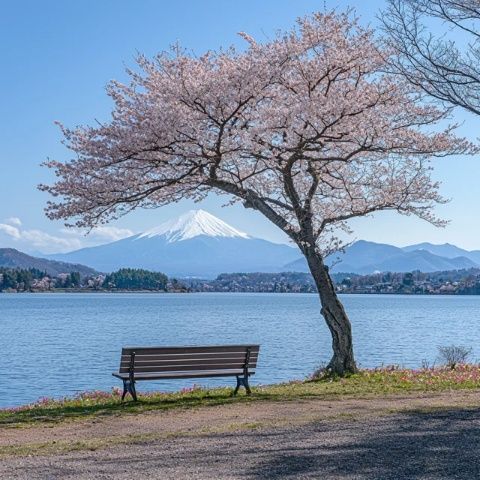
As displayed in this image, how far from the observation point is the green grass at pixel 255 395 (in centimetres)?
1244

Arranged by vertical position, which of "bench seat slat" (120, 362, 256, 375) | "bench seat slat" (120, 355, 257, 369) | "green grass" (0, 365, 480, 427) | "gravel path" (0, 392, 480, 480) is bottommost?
"green grass" (0, 365, 480, 427)

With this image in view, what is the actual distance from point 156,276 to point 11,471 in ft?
575

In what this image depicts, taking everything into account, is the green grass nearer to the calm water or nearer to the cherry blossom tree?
the cherry blossom tree

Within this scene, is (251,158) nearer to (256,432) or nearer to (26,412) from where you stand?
(26,412)

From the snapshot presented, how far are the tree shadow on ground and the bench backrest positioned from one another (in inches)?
146

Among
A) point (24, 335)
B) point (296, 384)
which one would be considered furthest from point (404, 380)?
point (24, 335)

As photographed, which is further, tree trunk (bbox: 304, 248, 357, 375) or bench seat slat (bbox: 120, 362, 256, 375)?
tree trunk (bbox: 304, 248, 357, 375)

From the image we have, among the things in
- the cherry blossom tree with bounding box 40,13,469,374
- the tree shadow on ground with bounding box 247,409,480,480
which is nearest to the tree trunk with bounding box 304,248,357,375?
the cherry blossom tree with bounding box 40,13,469,374

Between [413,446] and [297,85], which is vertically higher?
[297,85]

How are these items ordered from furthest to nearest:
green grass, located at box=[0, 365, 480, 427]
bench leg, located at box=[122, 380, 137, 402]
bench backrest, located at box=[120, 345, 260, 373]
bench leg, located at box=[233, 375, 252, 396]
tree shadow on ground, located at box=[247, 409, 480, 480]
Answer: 1. bench leg, located at box=[233, 375, 252, 396]
2. bench leg, located at box=[122, 380, 137, 402]
3. bench backrest, located at box=[120, 345, 260, 373]
4. green grass, located at box=[0, 365, 480, 427]
5. tree shadow on ground, located at box=[247, 409, 480, 480]

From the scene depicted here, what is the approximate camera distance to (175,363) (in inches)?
525

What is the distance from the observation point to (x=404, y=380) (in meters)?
16.2

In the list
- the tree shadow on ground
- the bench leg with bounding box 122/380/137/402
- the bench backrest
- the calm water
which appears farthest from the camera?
the calm water

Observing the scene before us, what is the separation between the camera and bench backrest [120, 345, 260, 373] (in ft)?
43.0
